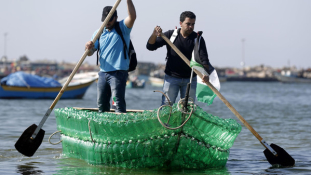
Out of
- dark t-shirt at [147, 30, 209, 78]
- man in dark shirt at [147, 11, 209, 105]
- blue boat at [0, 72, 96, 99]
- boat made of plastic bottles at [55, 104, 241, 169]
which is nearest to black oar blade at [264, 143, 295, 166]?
boat made of plastic bottles at [55, 104, 241, 169]

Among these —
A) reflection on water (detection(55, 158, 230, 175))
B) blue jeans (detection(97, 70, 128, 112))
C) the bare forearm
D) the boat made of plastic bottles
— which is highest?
the bare forearm

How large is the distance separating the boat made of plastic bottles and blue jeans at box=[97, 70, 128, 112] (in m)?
0.64

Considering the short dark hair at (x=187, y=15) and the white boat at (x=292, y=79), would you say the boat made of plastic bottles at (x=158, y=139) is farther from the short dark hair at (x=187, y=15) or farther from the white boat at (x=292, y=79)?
the white boat at (x=292, y=79)

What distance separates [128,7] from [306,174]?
337cm

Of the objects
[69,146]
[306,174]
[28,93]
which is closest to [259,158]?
[306,174]

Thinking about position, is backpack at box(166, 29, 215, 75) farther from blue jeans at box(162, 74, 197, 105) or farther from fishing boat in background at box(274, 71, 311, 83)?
fishing boat in background at box(274, 71, 311, 83)

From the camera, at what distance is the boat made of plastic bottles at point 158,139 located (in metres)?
6.53

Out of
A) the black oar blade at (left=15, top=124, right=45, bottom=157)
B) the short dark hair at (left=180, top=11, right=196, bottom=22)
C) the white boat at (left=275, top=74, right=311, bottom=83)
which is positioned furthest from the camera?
the white boat at (left=275, top=74, right=311, bottom=83)

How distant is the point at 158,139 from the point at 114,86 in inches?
53.3

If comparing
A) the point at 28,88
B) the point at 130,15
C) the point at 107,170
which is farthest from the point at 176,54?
the point at 28,88

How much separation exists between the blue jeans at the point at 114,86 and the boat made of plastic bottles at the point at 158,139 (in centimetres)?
64

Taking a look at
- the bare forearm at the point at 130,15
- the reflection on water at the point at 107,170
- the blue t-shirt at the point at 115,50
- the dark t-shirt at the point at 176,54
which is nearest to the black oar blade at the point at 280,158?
the reflection on water at the point at 107,170

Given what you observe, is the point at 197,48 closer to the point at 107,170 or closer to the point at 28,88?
the point at 107,170

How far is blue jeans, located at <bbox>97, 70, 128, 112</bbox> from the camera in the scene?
24.9ft
